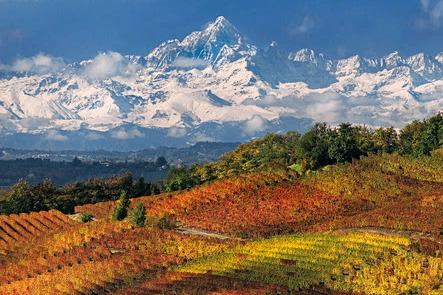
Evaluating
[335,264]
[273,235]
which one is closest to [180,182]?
[273,235]

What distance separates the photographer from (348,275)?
44281 mm

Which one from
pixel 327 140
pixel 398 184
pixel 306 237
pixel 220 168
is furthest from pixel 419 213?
pixel 220 168

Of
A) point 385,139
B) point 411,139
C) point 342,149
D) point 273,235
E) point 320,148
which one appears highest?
point 385,139

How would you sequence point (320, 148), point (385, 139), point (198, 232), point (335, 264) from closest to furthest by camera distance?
point (335, 264), point (198, 232), point (320, 148), point (385, 139)

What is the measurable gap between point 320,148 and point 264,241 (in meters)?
44.5

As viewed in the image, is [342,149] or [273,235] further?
[342,149]

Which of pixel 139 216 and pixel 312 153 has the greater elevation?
pixel 312 153

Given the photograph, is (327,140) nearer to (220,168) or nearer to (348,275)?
(220,168)

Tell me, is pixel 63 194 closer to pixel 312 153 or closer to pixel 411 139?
A: pixel 312 153

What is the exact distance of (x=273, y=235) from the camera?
64.1 metres

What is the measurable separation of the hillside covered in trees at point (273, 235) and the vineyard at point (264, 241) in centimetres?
16

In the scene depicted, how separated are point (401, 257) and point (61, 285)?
29346 mm

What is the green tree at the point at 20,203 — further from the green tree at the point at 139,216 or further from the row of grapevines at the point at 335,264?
the row of grapevines at the point at 335,264

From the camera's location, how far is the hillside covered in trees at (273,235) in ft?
147
